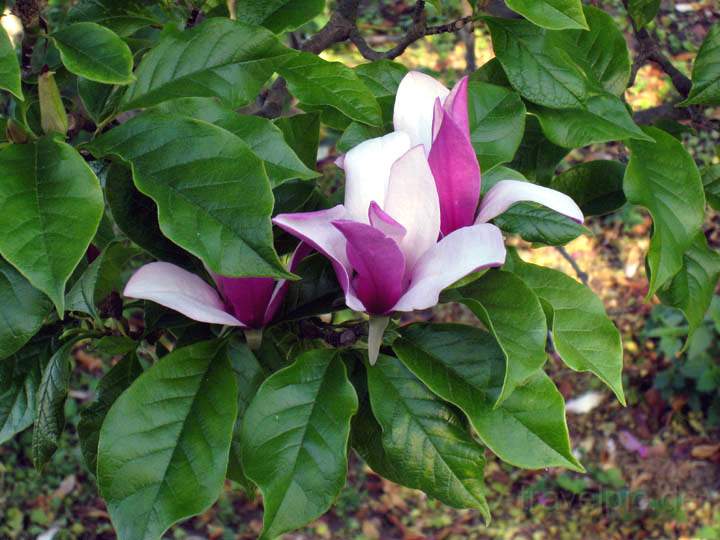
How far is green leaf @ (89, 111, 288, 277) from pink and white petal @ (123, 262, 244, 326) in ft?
0.31

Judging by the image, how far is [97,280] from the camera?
848 mm

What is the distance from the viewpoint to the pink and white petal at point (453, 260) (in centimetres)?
73

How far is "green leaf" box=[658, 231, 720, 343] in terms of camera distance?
109 cm

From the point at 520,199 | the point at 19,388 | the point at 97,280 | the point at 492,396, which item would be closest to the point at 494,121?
the point at 520,199

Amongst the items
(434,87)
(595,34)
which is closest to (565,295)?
(434,87)

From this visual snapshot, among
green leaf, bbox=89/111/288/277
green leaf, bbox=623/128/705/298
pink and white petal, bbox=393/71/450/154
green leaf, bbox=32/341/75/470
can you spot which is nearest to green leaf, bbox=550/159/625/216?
green leaf, bbox=623/128/705/298

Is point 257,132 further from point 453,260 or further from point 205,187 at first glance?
point 453,260

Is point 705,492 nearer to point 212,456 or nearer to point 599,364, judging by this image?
point 599,364

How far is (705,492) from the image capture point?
2.80 meters

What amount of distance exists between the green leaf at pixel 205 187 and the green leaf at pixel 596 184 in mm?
504

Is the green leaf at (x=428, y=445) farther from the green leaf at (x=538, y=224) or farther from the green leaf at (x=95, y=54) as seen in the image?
the green leaf at (x=95, y=54)

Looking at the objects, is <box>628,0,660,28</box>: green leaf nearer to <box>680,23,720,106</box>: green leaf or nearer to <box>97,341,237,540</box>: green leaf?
<box>680,23,720,106</box>: green leaf

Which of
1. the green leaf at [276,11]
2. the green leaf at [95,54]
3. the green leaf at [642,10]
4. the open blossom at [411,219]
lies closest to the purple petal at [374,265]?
the open blossom at [411,219]

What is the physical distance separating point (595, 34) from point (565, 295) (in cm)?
38
